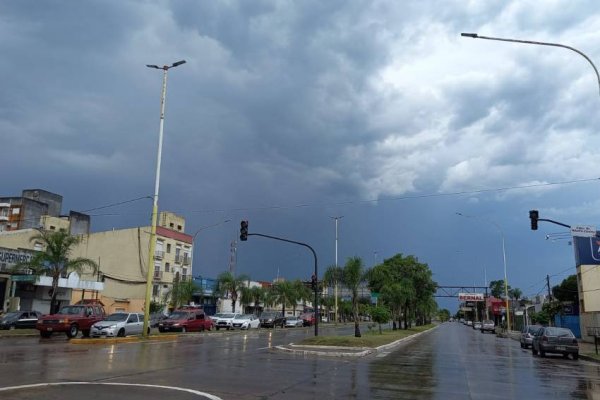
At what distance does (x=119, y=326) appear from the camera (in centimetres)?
3141

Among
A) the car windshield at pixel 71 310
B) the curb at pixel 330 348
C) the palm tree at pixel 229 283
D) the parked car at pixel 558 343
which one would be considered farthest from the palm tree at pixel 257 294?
the parked car at pixel 558 343

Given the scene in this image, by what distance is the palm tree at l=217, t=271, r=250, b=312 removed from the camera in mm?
76125

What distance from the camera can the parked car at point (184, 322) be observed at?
137 feet

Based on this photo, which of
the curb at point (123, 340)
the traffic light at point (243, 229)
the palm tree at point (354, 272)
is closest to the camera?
the curb at point (123, 340)

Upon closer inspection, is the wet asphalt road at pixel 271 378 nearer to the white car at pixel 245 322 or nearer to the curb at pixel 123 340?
the curb at pixel 123 340

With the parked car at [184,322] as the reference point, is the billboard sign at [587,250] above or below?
above

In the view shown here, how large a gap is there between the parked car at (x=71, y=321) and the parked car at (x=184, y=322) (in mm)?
8021

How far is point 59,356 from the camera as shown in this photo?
61.8 feet

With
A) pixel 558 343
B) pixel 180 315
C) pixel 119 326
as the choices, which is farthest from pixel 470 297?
pixel 119 326

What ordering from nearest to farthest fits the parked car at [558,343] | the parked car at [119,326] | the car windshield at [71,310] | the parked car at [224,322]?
the parked car at [558,343]
the parked car at [119,326]
the car windshield at [71,310]
the parked car at [224,322]

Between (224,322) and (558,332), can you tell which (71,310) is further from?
(558,332)

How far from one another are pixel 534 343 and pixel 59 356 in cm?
2516

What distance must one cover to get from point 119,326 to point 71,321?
298 cm

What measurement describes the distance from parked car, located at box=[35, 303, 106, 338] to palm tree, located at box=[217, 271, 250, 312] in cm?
4195
